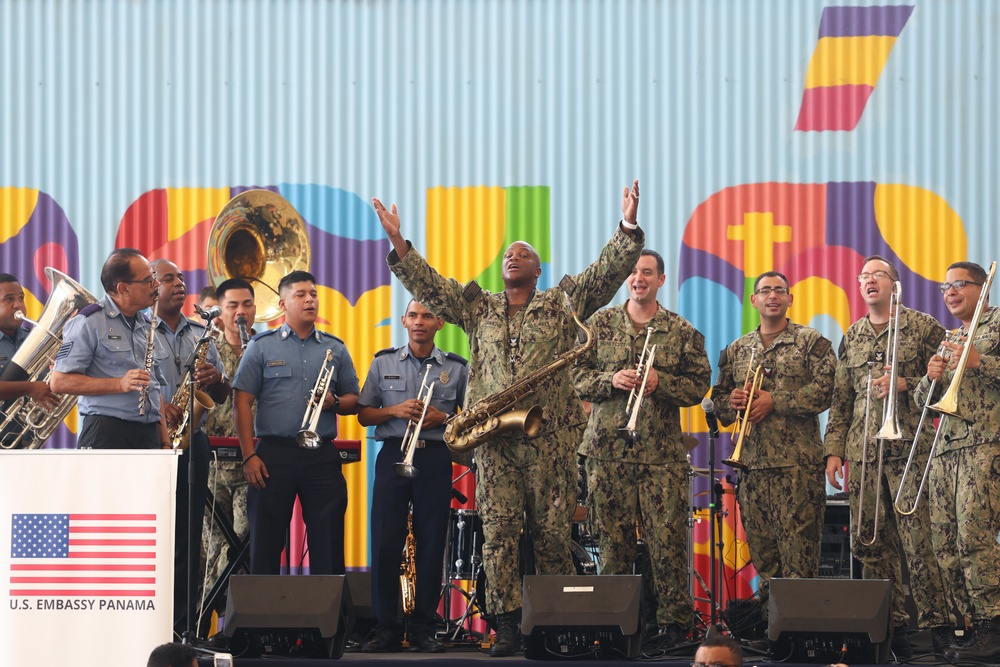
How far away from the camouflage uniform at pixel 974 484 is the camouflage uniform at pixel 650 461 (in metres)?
1.23

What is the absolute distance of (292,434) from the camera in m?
6.39

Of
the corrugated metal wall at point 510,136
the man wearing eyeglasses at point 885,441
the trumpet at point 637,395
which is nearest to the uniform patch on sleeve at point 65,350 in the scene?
the trumpet at point 637,395

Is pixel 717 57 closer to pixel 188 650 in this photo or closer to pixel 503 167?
pixel 503 167

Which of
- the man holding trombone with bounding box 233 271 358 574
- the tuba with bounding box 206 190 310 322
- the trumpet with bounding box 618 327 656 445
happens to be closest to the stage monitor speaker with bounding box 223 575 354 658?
the man holding trombone with bounding box 233 271 358 574

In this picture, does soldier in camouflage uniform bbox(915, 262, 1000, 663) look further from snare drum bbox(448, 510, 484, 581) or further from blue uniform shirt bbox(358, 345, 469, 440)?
snare drum bbox(448, 510, 484, 581)

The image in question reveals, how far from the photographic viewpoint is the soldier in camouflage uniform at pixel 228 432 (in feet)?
23.8

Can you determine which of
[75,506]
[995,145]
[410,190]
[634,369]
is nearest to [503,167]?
[410,190]

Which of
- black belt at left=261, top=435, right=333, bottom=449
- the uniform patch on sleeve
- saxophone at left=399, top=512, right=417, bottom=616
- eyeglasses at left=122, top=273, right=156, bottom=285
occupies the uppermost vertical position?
eyeglasses at left=122, top=273, right=156, bottom=285

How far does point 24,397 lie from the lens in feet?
22.0

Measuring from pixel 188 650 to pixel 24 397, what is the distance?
324cm

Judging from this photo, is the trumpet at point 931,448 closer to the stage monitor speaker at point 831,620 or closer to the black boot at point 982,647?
the black boot at point 982,647

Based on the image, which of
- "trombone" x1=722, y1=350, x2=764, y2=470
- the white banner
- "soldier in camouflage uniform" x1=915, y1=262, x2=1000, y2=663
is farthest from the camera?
"trombone" x1=722, y1=350, x2=764, y2=470

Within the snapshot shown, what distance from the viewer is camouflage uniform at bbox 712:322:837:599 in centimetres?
642

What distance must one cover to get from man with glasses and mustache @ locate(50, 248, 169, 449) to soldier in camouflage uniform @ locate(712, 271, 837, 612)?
9.84 ft
